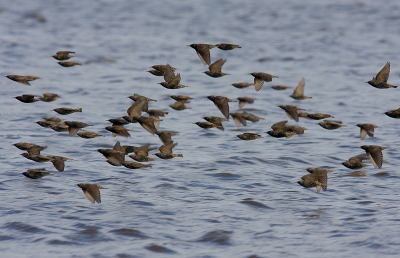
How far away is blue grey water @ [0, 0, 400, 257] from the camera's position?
8258 mm

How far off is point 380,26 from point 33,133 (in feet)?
52.3

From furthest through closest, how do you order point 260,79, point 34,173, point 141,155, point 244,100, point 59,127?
point 244,100, point 59,127, point 260,79, point 141,155, point 34,173

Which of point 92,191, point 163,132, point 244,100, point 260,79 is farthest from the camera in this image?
point 244,100

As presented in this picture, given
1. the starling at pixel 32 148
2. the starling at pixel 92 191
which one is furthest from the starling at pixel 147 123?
the starling at pixel 32 148

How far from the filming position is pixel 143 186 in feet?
33.3

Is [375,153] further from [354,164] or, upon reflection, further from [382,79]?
[382,79]

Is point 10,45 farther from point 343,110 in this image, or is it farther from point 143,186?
point 143,186

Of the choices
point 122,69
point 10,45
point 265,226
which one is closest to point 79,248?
point 265,226

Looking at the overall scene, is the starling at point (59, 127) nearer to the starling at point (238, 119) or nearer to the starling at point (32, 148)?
the starling at point (32, 148)

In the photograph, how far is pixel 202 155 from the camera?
39.1 ft

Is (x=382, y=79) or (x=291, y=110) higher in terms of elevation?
(x=382, y=79)

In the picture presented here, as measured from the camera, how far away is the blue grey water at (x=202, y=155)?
826cm

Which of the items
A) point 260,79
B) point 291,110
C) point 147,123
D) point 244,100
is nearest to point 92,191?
point 147,123

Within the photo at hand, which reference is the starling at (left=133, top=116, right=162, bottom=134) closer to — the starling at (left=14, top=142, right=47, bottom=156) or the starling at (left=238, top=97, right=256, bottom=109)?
the starling at (left=14, top=142, right=47, bottom=156)
